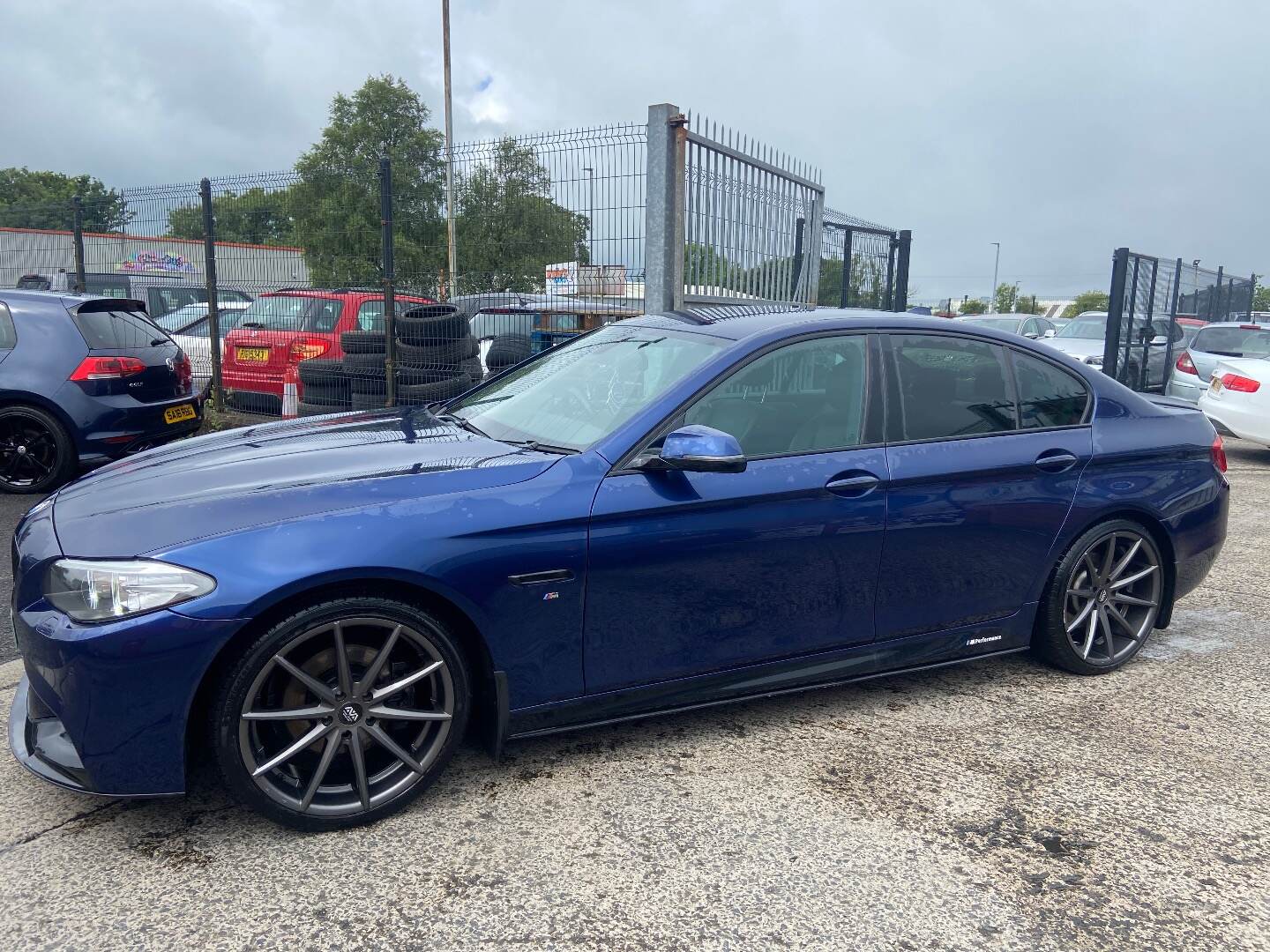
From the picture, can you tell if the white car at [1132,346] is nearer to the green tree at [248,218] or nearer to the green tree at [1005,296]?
the green tree at [248,218]

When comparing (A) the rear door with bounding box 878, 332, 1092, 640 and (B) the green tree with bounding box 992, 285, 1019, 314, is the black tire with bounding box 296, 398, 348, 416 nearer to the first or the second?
(A) the rear door with bounding box 878, 332, 1092, 640

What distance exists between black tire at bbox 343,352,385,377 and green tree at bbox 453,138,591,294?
1.15 metres

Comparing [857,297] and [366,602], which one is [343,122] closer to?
[857,297]

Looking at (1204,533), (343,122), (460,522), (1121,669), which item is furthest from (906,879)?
(343,122)

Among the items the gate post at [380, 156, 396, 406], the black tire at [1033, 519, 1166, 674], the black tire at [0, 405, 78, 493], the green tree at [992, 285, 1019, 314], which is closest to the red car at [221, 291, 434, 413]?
the gate post at [380, 156, 396, 406]

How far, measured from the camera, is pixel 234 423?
32.4ft

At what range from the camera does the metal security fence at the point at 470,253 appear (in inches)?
314

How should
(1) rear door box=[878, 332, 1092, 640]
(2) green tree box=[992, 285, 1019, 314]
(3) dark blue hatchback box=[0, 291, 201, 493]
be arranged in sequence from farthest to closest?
(2) green tree box=[992, 285, 1019, 314] < (3) dark blue hatchback box=[0, 291, 201, 493] < (1) rear door box=[878, 332, 1092, 640]

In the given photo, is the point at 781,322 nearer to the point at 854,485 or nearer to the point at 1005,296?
the point at 854,485

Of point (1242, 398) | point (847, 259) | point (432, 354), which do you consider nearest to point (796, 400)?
point (432, 354)

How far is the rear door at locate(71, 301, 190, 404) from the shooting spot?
279 inches

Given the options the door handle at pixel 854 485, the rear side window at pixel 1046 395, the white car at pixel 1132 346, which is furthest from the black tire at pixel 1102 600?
the white car at pixel 1132 346

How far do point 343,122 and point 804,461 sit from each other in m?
41.3

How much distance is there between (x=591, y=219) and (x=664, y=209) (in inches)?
29.7
